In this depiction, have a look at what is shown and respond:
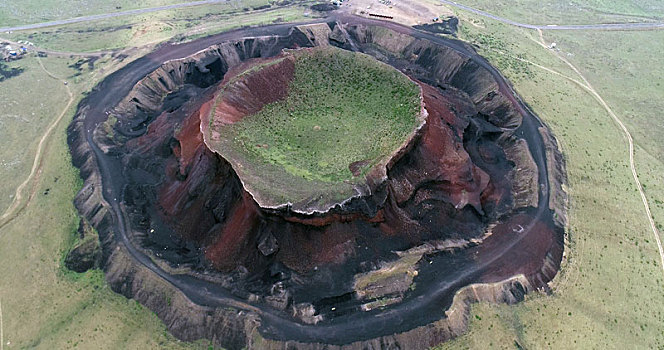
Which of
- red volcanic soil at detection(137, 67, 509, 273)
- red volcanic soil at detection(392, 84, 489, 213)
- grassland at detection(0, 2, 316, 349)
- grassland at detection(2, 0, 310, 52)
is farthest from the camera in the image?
grassland at detection(2, 0, 310, 52)

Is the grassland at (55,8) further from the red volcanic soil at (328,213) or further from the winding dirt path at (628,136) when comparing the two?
the winding dirt path at (628,136)

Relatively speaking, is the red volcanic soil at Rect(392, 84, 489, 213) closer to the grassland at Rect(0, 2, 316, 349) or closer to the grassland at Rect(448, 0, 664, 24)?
the grassland at Rect(0, 2, 316, 349)

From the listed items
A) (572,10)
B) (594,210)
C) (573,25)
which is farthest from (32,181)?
(572,10)

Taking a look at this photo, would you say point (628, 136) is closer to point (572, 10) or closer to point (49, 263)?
point (572, 10)

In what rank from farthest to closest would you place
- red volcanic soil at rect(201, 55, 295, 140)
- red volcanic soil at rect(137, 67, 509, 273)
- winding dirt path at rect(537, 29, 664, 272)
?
red volcanic soil at rect(201, 55, 295, 140) → winding dirt path at rect(537, 29, 664, 272) → red volcanic soil at rect(137, 67, 509, 273)

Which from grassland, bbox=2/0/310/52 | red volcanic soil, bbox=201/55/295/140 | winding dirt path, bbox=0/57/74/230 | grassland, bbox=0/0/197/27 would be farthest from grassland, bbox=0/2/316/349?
grassland, bbox=0/0/197/27

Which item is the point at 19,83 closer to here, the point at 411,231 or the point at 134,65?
the point at 134,65

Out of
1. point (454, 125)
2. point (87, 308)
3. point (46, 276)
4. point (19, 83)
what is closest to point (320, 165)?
point (454, 125)

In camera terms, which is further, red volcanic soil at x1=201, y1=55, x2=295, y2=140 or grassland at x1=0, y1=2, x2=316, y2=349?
red volcanic soil at x1=201, y1=55, x2=295, y2=140

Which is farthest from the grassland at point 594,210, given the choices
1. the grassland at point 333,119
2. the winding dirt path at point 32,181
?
the winding dirt path at point 32,181
